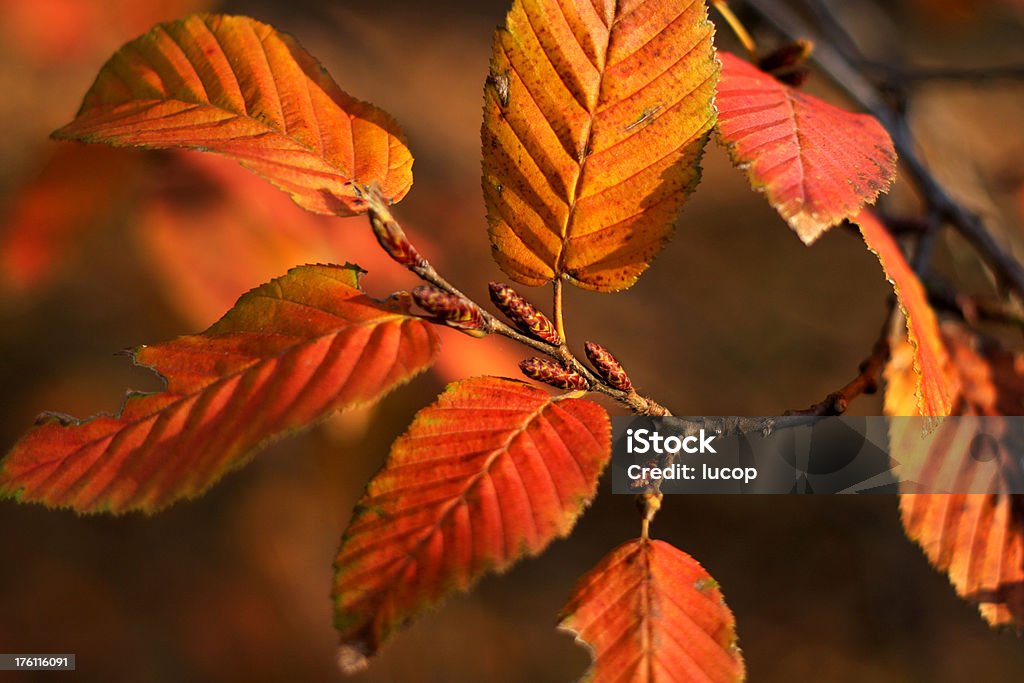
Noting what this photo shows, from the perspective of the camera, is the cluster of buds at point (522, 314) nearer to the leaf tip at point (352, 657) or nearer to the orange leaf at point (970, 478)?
the leaf tip at point (352, 657)

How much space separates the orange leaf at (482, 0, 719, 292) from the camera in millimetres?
522

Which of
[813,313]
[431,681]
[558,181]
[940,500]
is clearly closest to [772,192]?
[558,181]

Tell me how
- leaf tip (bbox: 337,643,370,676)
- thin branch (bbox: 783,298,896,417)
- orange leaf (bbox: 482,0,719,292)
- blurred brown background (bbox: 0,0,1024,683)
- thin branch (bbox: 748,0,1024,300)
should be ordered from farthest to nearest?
blurred brown background (bbox: 0,0,1024,683) → thin branch (bbox: 748,0,1024,300) → thin branch (bbox: 783,298,896,417) → orange leaf (bbox: 482,0,719,292) → leaf tip (bbox: 337,643,370,676)

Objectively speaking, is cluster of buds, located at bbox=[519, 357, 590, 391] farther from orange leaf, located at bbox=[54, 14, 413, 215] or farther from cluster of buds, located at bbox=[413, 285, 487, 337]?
orange leaf, located at bbox=[54, 14, 413, 215]

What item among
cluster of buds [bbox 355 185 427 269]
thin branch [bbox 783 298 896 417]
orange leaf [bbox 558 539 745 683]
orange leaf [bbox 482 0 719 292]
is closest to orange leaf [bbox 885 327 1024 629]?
thin branch [bbox 783 298 896 417]

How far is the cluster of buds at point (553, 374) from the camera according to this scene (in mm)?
522

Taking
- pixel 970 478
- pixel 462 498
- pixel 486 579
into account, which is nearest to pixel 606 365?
pixel 462 498

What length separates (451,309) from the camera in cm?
49

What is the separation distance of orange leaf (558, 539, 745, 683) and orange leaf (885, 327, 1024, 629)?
0.86 feet

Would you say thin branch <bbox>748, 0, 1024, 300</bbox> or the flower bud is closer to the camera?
the flower bud

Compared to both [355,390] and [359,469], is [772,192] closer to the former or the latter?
[355,390]

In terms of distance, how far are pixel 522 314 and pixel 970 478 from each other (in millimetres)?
504

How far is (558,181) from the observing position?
537 millimetres

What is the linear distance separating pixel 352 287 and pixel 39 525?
6.55 ft
